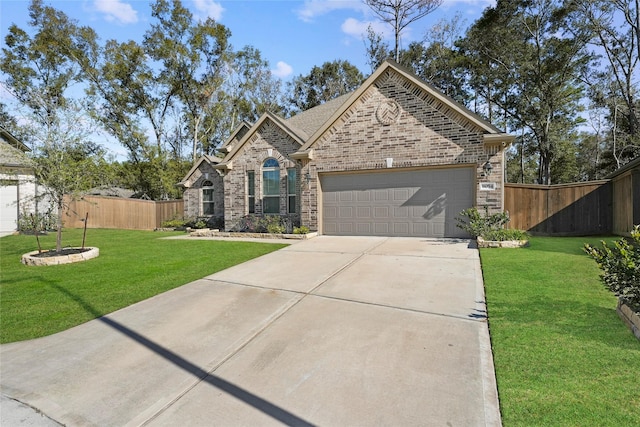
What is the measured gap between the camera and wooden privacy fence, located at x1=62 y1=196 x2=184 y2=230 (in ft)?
61.8

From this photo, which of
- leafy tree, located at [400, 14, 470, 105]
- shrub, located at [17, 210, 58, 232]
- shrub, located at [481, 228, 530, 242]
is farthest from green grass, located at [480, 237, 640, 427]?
leafy tree, located at [400, 14, 470, 105]

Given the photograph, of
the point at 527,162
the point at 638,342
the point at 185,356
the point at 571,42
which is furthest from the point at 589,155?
the point at 185,356

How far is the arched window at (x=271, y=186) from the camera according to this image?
45.9ft

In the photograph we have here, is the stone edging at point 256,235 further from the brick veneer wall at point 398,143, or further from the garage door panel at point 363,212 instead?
the garage door panel at point 363,212

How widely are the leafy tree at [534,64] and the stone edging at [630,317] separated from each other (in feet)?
73.8

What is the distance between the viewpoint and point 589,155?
1156 inches

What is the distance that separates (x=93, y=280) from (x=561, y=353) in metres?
7.66

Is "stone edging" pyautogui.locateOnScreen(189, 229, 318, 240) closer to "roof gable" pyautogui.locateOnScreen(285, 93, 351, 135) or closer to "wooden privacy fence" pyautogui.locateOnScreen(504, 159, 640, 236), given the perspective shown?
"roof gable" pyautogui.locateOnScreen(285, 93, 351, 135)

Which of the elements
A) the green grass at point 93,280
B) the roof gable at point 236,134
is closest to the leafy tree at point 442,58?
the roof gable at point 236,134

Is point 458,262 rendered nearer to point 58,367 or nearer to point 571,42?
point 58,367

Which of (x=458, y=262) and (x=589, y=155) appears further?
(x=589, y=155)

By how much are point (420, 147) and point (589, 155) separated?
95.9 ft

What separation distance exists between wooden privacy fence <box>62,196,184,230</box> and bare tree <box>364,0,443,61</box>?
1748 cm

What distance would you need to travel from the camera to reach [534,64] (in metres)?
22.0
